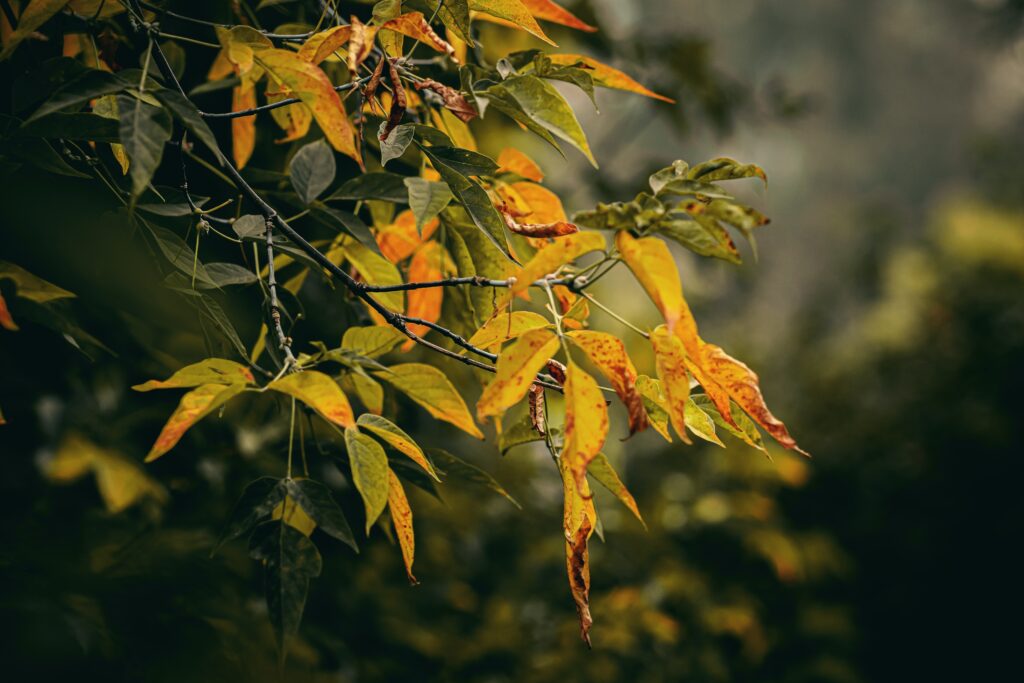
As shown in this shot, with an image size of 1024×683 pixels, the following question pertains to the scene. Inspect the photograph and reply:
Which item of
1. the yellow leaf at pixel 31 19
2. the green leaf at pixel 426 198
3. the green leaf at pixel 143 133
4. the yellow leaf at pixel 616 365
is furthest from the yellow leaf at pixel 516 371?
the yellow leaf at pixel 31 19

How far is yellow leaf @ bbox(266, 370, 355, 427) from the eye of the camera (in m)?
0.46

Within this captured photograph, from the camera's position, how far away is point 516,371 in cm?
46

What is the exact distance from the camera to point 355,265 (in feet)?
2.35

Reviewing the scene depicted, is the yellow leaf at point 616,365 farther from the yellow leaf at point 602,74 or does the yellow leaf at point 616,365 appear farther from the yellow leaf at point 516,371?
the yellow leaf at point 602,74

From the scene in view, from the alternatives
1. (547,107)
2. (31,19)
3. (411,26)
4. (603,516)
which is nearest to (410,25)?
(411,26)

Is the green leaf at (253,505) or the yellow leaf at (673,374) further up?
the yellow leaf at (673,374)

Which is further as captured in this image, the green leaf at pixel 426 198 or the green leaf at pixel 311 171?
the green leaf at pixel 311 171

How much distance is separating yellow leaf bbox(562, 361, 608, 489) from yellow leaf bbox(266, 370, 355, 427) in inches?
5.5

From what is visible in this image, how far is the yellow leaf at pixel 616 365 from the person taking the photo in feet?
1.49

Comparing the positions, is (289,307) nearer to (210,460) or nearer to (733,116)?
(210,460)

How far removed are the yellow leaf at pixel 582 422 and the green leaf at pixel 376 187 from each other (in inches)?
11.7

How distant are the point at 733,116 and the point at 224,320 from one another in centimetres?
206

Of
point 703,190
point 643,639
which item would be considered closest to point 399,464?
point 703,190

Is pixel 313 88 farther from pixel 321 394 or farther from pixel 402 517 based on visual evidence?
pixel 402 517
